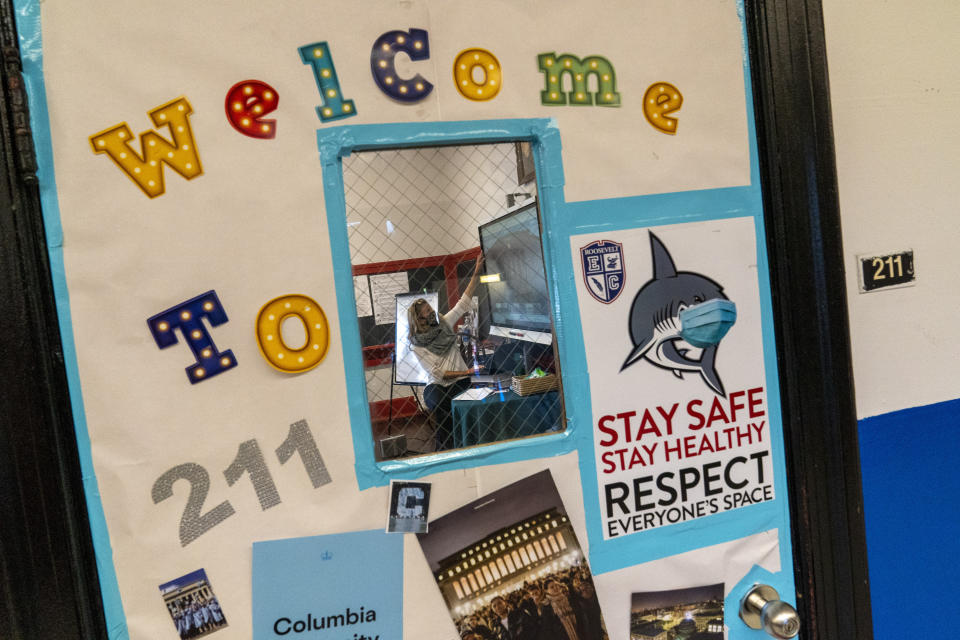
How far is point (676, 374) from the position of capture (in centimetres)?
117

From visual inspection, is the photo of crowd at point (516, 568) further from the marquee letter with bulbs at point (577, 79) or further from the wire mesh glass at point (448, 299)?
the marquee letter with bulbs at point (577, 79)

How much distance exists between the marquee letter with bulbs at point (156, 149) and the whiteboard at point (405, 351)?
25.6 inches

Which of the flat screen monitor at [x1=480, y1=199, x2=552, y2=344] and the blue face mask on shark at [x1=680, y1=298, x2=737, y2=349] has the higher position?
the flat screen monitor at [x1=480, y1=199, x2=552, y2=344]

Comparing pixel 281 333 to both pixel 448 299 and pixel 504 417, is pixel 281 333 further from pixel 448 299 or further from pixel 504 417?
pixel 448 299

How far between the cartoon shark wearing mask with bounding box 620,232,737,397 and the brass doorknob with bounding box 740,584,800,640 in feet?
1.37

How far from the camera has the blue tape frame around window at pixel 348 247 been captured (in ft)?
3.27

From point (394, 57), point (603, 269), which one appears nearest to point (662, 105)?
point (603, 269)

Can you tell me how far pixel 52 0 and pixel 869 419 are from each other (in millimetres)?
1679

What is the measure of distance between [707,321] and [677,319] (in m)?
0.07

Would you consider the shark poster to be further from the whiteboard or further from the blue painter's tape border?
the blue painter's tape border

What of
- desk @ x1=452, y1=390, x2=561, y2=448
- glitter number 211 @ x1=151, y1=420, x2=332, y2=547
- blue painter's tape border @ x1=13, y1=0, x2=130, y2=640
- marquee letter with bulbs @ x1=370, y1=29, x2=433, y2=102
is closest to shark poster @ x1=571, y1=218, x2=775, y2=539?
desk @ x1=452, y1=390, x2=561, y2=448

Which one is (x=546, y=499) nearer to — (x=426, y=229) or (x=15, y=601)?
(x=15, y=601)

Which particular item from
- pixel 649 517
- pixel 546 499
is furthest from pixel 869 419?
pixel 546 499

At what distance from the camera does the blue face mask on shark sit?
1.18m
